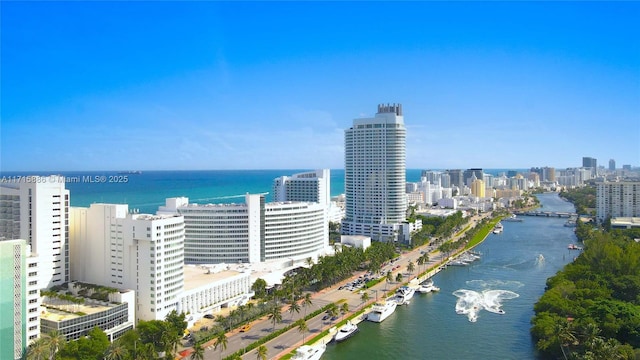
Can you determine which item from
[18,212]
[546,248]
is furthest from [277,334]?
[546,248]

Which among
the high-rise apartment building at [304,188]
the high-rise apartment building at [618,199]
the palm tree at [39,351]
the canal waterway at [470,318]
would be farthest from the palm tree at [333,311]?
the high-rise apartment building at [618,199]

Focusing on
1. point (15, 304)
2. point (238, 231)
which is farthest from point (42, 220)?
point (238, 231)

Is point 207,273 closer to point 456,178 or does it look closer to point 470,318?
point 470,318

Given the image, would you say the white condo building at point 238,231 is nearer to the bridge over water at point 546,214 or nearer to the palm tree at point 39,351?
the palm tree at point 39,351

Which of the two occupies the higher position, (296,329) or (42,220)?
(42,220)

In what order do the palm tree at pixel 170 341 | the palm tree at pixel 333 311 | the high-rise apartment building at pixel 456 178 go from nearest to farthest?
the palm tree at pixel 170 341
the palm tree at pixel 333 311
the high-rise apartment building at pixel 456 178

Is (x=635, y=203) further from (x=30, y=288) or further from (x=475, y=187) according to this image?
(x=30, y=288)

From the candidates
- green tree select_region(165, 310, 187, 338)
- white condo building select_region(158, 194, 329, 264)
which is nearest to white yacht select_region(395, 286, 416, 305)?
white condo building select_region(158, 194, 329, 264)
